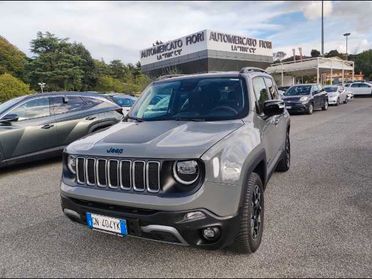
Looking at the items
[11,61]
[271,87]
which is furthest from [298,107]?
[11,61]

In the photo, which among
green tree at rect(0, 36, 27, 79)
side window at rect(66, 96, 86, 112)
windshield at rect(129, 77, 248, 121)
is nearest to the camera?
windshield at rect(129, 77, 248, 121)

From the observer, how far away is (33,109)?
7328 millimetres

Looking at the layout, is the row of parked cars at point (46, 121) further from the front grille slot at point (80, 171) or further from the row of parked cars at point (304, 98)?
the row of parked cars at point (304, 98)

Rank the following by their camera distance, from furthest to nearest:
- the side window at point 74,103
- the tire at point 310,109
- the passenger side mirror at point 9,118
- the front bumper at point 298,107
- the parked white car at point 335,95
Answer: the parked white car at point 335,95 < the tire at point 310,109 < the front bumper at point 298,107 < the side window at point 74,103 < the passenger side mirror at point 9,118

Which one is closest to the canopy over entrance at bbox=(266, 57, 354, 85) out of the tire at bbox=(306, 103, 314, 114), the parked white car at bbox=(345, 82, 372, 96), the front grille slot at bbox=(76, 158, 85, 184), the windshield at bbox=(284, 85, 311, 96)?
the parked white car at bbox=(345, 82, 372, 96)

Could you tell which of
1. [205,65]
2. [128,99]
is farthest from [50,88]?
[128,99]

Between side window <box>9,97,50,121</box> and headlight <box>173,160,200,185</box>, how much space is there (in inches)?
213

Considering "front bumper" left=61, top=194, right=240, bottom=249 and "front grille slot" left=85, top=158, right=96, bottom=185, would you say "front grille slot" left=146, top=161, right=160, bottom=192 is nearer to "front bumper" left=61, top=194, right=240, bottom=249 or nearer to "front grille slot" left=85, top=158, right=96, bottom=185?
"front bumper" left=61, top=194, right=240, bottom=249

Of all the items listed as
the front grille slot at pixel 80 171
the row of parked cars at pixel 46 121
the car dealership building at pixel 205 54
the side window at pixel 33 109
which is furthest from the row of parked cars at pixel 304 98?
the front grille slot at pixel 80 171

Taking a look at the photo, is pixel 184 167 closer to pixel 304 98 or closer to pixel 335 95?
pixel 304 98

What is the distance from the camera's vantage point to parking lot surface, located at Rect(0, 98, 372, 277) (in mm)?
3104

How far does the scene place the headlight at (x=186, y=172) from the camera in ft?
9.23

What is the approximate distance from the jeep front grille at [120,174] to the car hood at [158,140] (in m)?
0.07

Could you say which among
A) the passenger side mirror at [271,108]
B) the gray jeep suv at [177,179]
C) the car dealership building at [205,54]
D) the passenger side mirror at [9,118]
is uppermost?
the car dealership building at [205,54]
